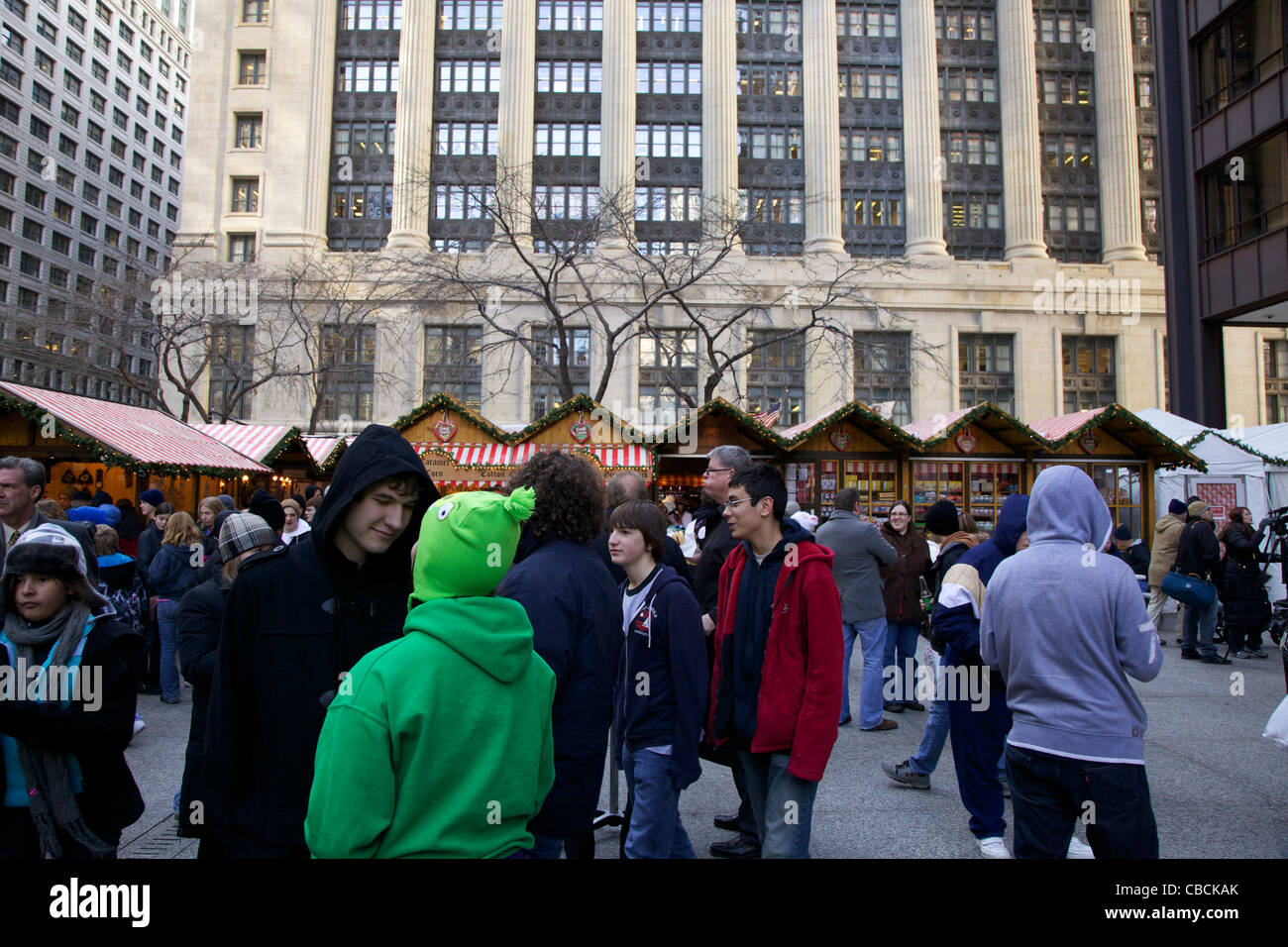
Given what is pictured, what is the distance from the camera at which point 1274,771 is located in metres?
6.19

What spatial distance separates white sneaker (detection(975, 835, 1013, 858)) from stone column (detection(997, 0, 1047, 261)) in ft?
125

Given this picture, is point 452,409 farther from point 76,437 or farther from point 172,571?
point 172,571

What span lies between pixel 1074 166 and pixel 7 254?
A: 7991 cm

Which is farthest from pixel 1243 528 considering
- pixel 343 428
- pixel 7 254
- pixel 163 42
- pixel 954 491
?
pixel 163 42

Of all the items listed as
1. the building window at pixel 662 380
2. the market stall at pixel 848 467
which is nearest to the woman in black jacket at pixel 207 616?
the market stall at pixel 848 467

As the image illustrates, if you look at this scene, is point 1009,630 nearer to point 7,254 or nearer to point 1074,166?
point 1074,166

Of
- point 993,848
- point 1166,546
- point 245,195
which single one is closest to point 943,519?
point 993,848

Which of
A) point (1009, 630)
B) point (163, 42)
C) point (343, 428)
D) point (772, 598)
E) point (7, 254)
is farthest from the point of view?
point (163, 42)

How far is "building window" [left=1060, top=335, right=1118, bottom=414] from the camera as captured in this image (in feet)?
120

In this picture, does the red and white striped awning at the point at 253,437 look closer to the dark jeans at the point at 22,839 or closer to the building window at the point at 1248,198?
the dark jeans at the point at 22,839

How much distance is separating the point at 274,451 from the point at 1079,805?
18.0 meters

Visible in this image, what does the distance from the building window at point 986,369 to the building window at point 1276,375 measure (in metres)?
12.7

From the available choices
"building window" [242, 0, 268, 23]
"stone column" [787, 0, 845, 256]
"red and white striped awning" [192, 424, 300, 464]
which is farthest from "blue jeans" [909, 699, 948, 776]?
"building window" [242, 0, 268, 23]
